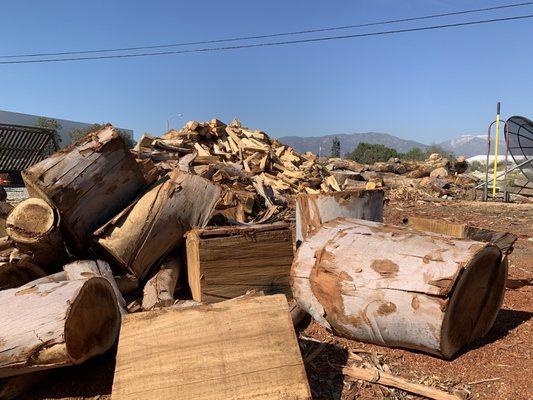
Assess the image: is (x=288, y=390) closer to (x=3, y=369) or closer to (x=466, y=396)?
(x=466, y=396)

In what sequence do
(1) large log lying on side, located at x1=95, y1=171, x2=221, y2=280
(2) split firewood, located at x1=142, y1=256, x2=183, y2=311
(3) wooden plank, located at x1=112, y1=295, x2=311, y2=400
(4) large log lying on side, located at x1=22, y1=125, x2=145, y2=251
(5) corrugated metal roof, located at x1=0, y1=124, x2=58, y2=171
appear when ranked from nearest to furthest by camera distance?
(3) wooden plank, located at x1=112, y1=295, x2=311, y2=400 < (2) split firewood, located at x1=142, y1=256, x2=183, y2=311 < (4) large log lying on side, located at x1=22, y1=125, x2=145, y2=251 < (1) large log lying on side, located at x1=95, y1=171, x2=221, y2=280 < (5) corrugated metal roof, located at x1=0, y1=124, x2=58, y2=171

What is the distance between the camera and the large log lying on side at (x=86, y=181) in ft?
11.9

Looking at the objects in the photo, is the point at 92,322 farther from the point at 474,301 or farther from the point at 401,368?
the point at 474,301

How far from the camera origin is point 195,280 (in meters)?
3.87

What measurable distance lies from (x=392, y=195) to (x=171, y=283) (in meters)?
10.8

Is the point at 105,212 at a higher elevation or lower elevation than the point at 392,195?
higher

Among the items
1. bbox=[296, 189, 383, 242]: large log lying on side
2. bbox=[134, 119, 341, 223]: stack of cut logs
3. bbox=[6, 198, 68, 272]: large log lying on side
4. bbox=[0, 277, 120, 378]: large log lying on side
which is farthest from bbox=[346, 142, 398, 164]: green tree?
bbox=[0, 277, 120, 378]: large log lying on side

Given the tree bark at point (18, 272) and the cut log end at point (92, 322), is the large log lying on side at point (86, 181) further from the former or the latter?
the cut log end at point (92, 322)

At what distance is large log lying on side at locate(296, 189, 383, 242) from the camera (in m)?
4.46

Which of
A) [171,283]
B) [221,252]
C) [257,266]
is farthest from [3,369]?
[257,266]

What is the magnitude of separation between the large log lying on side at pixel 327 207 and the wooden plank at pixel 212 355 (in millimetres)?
1812

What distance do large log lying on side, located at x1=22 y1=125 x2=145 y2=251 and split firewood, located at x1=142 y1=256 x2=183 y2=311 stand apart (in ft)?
2.10

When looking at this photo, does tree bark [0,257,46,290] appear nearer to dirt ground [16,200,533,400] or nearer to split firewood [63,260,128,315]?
split firewood [63,260,128,315]

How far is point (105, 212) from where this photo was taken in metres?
3.95
